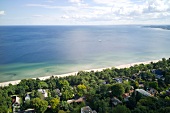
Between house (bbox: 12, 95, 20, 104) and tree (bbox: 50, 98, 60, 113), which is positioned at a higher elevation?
tree (bbox: 50, 98, 60, 113)

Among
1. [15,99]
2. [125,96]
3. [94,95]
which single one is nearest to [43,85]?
[15,99]

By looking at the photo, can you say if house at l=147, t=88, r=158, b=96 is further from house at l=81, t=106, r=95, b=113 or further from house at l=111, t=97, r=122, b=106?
house at l=81, t=106, r=95, b=113

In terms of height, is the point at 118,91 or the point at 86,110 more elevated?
the point at 118,91

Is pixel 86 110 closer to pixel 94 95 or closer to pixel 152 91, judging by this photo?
pixel 94 95

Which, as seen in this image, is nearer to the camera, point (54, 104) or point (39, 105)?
point (39, 105)

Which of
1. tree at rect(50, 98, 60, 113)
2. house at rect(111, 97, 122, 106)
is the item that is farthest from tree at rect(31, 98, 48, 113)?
house at rect(111, 97, 122, 106)

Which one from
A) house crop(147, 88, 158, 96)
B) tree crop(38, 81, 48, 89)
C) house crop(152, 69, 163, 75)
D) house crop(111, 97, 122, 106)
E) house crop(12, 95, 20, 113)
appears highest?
house crop(152, 69, 163, 75)

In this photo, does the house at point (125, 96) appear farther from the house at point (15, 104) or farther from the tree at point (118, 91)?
the house at point (15, 104)

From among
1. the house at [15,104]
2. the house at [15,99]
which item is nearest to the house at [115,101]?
the house at [15,104]

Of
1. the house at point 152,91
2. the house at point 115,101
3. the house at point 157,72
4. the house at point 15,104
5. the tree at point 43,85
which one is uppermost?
the house at point 157,72

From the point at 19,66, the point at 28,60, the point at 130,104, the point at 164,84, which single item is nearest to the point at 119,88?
the point at 130,104
